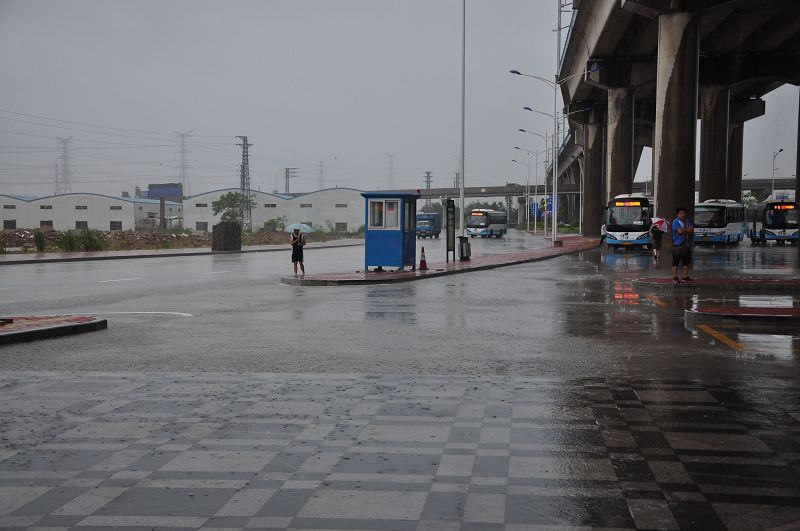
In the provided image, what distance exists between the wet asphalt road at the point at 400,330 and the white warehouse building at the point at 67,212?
98196 millimetres

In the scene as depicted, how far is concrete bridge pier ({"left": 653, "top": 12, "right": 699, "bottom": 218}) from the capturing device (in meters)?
38.4

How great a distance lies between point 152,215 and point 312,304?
126 meters

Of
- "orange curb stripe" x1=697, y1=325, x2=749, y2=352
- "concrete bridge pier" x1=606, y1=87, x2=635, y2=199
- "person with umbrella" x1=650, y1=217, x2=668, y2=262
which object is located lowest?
"orange curb stripe" x1=697, y1=325, x2=749, y2=352

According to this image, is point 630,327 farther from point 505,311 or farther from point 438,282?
point 438,282

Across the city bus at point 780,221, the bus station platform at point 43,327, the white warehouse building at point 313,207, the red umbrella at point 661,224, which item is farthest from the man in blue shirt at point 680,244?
the white warehouse building at point 313,207

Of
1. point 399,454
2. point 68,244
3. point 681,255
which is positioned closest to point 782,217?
point 681,255

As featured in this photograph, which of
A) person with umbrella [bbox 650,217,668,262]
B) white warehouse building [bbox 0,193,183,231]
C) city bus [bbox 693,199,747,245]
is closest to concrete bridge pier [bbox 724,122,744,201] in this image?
city bus [bbox 693,199,747,245]

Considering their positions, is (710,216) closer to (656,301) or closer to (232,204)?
(656,301)

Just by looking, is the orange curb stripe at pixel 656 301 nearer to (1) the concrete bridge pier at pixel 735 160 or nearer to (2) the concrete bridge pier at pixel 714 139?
(2) the concrete bridge pier at pixel 714 139

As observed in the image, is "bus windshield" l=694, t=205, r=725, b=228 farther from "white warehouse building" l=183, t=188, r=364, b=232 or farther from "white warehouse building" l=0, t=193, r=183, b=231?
"white warehouse building" l=0, t=193, r=183, b=231

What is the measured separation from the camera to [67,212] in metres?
118

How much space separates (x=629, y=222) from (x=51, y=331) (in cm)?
4402

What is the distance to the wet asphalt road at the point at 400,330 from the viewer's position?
10383mm

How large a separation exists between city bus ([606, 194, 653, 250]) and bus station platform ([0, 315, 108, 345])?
41899 millimetres
